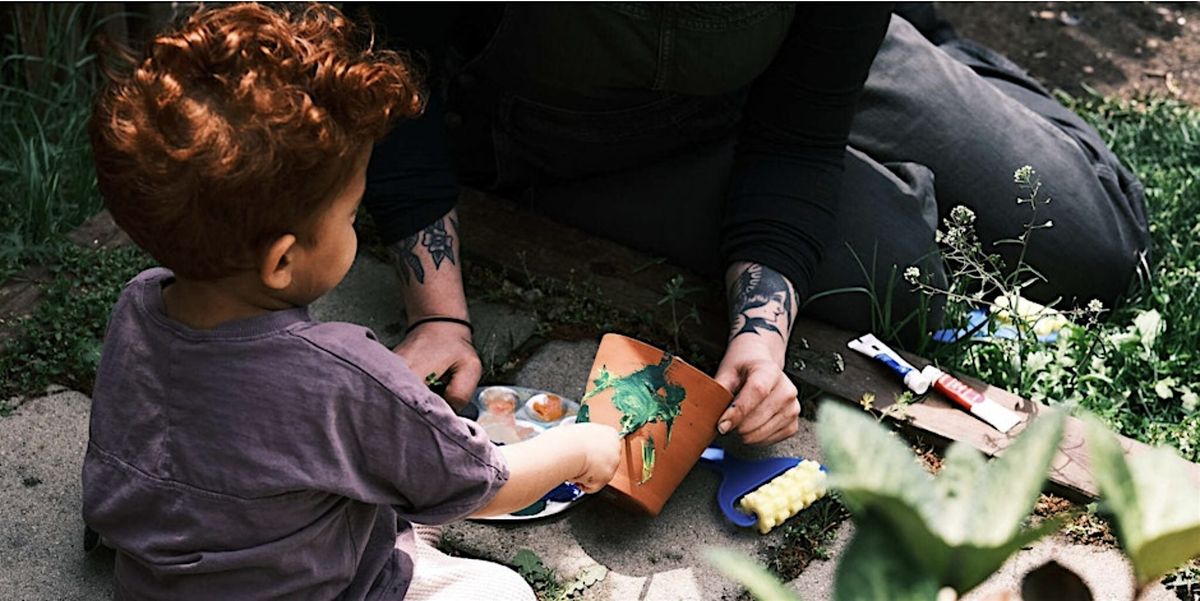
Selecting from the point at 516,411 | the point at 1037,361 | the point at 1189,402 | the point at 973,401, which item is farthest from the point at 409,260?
the point at 1189,402

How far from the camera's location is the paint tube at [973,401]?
2250 mm

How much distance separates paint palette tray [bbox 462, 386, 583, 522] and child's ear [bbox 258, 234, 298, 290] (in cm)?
84

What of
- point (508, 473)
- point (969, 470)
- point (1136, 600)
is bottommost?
point (508, 473)

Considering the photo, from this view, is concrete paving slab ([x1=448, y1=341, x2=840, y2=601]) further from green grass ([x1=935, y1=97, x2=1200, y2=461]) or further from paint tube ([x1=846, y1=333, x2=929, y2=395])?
green grass ([x1=935, y1=97, x2=1200, y2=461])

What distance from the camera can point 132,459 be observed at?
4.58 ft

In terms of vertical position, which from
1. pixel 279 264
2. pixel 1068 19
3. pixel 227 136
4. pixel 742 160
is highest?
pixel 227 136

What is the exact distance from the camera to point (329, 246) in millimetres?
1364

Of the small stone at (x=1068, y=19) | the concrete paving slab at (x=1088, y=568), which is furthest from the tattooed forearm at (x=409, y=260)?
the small stone at (x=1068, y=19)

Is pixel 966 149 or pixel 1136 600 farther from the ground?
pixel 1136 600

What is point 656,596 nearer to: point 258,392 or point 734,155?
point 258,392

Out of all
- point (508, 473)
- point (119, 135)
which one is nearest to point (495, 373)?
point (508, 473)

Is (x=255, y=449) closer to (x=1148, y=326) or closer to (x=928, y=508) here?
(x=928, y=508)

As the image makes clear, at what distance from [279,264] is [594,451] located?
A: 1.92 feet

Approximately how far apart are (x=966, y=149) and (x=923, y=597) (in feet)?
7.57
